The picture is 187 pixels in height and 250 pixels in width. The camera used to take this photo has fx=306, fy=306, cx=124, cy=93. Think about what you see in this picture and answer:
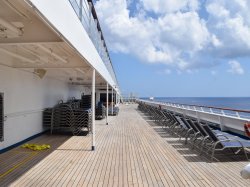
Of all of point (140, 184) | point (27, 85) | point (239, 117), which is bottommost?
point (140, 184)

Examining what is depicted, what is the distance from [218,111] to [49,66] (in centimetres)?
586

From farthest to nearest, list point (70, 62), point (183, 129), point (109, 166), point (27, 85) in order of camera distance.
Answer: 1. point (183, 129)
2. point (27, 85)
3. point (70, 62)
4. point (109, 166)

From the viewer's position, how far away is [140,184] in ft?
14.9

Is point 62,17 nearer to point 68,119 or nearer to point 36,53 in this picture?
point 36,53

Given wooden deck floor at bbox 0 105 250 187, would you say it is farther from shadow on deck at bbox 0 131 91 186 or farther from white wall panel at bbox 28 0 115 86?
white wall panel at bbox 28 0 115 86

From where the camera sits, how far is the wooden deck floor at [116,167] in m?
4.68

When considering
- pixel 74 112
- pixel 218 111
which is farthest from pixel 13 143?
pixel 218 111

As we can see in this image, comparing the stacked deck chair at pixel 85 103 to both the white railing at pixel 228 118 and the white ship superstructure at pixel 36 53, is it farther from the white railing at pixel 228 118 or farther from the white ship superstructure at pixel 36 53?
the white railing at pixel 228 118

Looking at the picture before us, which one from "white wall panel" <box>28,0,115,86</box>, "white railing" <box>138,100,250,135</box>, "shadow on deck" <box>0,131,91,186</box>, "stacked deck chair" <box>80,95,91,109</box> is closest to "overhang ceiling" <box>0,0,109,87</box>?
"white wall panel" <box>28,0,115,86</box>

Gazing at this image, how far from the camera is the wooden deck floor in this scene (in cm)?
468

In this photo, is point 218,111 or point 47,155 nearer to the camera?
point 47,155


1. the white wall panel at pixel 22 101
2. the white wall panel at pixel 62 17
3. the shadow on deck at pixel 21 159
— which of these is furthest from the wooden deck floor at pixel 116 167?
the white wall panel at pixel 62 17

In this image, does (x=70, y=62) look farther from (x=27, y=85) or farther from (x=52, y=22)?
(x=52, y=22)

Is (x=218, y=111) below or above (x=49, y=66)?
below
